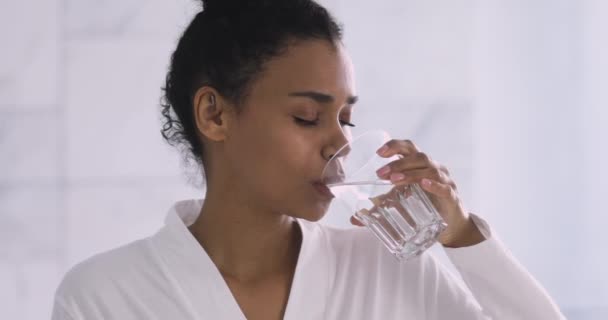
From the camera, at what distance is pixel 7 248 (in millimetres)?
2107

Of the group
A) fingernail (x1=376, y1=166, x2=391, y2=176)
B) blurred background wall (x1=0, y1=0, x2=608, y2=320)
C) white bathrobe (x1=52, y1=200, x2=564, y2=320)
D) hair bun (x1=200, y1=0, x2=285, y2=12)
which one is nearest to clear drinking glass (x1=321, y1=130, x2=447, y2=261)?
fingernail (x1=376, y1=166, x2=391, y2=176)

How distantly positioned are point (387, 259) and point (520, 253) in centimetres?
113

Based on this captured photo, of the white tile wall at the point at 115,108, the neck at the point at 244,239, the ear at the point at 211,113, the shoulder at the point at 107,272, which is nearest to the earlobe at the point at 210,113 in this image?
the ear at the point at 211,113

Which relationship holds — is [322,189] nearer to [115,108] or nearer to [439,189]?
[439,189]

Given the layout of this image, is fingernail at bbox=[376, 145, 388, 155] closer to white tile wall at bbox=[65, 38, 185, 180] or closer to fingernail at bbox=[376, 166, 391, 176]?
fingernail at bbox=[376, 166, 391, 176]

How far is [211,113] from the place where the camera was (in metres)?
1.27

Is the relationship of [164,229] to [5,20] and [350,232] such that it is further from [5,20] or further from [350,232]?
[5,20]

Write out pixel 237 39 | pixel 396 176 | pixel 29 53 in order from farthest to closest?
pixel 29 53 → pixel 237 39 → pixel 396 176

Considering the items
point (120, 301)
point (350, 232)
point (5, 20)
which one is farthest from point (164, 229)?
point (5, 20)

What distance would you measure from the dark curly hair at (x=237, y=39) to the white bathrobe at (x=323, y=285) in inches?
9.7

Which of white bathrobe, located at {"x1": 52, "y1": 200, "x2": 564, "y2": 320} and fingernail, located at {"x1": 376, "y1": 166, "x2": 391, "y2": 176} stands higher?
fingernail, located at {"x1": 376, "y1": 166, "x2": 391, "y2": 176}

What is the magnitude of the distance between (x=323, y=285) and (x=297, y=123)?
311mm

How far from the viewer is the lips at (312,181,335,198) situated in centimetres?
116

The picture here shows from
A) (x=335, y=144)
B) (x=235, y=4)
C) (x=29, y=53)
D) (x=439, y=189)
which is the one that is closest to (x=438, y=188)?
(x=439, y=189)
